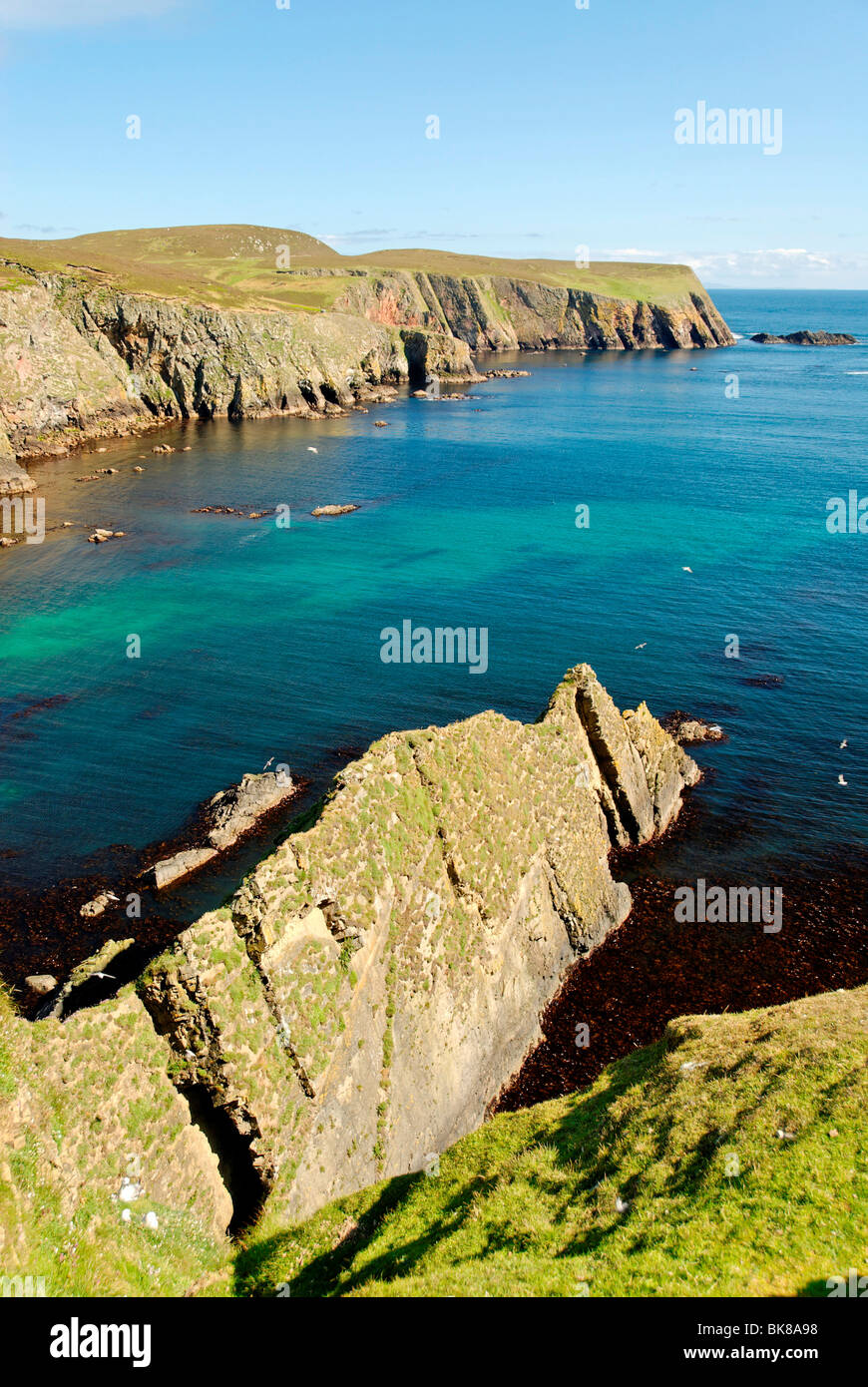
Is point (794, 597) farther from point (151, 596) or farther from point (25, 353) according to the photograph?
point (25, 353)

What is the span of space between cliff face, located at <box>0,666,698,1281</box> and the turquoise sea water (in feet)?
55.0

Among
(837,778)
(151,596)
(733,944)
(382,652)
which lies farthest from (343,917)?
(151,596)

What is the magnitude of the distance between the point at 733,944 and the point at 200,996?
92.4 feet

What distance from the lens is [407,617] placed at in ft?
247

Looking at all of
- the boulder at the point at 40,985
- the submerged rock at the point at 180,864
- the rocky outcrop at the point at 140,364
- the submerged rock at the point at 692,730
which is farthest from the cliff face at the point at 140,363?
the submerged rock at the point at 692,730

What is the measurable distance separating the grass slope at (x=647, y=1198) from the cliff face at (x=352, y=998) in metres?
2.18

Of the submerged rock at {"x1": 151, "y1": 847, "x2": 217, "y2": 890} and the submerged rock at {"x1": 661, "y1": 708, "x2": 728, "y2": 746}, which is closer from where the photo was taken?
the submerged rock at {"x1": 151, "y1": 847, "x2": 217, "y2": 890}

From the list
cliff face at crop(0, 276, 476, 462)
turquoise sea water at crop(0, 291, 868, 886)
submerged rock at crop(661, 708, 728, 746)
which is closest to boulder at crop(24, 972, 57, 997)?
turquoise sea water at crop(0, 291, 868, 886)

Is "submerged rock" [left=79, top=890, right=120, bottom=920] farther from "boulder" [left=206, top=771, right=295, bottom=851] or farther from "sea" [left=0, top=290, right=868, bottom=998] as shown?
"boulder" [left=206, top=771, right=295, bottom=851]

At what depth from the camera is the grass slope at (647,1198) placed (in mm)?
16719

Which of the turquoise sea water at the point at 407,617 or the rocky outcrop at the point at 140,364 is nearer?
the turquoise sea water at the point at 407,617

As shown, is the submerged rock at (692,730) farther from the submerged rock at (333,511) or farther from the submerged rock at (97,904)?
the submerged rock at (333,511)

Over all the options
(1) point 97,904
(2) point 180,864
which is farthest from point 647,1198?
(1) point 97,904

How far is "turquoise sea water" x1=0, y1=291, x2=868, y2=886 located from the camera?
50.9 meters
